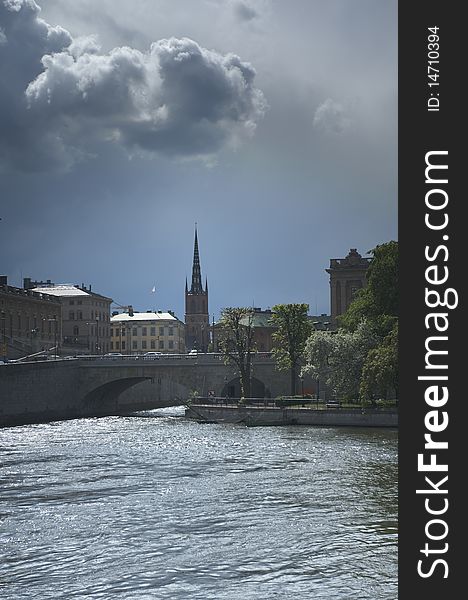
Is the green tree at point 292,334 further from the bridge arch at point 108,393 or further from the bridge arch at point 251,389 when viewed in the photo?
the bridge arch at point 108,393

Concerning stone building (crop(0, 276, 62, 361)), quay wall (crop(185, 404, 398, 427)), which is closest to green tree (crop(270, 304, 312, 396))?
quay wall (crop(185, 404, 398, 427))

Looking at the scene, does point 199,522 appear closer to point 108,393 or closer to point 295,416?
point 295,416

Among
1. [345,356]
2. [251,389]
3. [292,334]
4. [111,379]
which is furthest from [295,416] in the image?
[111,379]

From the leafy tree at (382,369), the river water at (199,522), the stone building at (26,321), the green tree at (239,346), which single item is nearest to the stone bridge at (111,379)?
the green tree at (239,346)

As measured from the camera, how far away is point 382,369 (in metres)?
73.6

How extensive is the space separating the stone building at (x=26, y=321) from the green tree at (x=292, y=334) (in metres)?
32.0

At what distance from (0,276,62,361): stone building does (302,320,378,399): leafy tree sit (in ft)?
138

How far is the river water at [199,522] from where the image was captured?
23594 millimetres

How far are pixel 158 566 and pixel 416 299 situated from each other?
16.7 meters

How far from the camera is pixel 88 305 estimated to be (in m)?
174

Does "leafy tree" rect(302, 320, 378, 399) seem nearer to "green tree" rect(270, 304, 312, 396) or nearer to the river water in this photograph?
"green tree" rect(270, 304, 312, 396)

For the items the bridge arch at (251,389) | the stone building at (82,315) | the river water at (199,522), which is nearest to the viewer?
the river water at (199,522)

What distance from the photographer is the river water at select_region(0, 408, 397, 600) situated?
23.6m

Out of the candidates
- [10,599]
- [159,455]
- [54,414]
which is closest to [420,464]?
[10,599]
